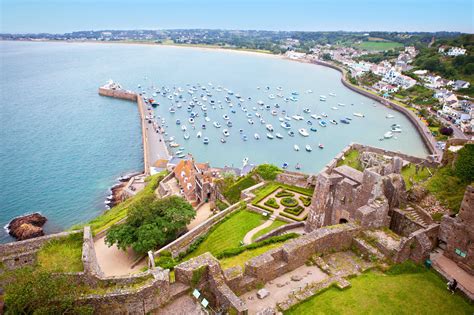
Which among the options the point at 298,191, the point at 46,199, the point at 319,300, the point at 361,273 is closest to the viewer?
the point at 319,300

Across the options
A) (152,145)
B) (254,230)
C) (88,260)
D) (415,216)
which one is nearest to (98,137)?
(152,145)

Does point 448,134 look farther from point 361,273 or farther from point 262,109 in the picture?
point 361,273

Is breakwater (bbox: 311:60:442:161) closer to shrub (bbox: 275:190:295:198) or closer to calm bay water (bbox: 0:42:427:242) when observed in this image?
calm bay water (bbox: 0:42:427:242)

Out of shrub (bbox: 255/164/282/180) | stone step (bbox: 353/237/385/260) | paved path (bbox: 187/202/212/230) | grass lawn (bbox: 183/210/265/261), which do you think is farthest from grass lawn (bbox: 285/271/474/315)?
shrub (bbox: 255/164/282/180)

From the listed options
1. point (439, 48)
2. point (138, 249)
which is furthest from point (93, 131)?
point (439, 48)

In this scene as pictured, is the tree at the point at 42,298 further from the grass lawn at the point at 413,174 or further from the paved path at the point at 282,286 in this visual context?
the grass lawn at the point at 413,174
